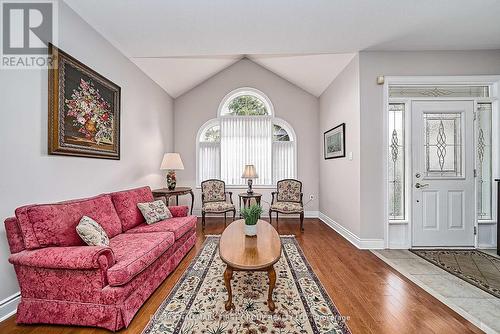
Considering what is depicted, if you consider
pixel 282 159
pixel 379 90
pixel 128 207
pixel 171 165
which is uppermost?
pixel 379 90

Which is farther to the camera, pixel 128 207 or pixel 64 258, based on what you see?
pixel 128 207

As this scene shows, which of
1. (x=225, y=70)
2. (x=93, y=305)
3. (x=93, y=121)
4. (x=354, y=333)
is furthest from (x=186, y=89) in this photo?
(x=354, y=333)

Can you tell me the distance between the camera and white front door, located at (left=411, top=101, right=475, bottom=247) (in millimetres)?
3299

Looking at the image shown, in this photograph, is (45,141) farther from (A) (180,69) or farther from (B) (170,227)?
(A) (180,69)

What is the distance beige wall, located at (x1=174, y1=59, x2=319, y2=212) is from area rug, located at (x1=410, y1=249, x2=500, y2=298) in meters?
2.60

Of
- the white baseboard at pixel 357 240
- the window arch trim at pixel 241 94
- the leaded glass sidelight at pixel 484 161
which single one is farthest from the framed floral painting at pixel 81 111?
the leaded glass sidelight at pixel 484 161

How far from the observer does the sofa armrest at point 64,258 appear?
1600 mm

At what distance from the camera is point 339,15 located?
2582 mm

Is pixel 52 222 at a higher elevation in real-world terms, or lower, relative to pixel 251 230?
higher

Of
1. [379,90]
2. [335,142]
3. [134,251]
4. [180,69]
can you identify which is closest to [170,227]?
→ [134,251]

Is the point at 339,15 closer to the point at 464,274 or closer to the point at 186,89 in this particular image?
the point at 464,274

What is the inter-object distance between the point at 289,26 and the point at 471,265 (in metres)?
3.74

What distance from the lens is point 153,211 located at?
9.97 feet
